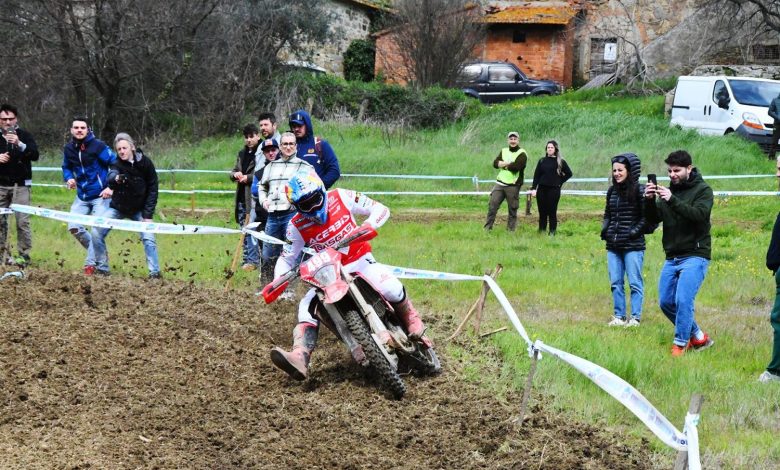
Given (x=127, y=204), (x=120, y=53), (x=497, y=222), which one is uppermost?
(x=120, y=53)

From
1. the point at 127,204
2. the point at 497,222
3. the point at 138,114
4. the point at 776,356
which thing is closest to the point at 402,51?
the point at 138,114

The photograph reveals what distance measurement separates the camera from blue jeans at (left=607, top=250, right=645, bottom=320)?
10.5 meters

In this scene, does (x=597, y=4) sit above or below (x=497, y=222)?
above

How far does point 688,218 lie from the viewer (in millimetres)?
9055

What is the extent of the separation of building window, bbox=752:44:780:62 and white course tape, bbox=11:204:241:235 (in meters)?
31.6

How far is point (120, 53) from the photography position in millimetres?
29266

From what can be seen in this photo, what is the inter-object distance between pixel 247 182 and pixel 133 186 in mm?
1453

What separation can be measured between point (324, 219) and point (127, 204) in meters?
5.62

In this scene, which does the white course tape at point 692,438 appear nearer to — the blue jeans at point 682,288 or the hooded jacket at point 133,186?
the blue jeans at point 682,288

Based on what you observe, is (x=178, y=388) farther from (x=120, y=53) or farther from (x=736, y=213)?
(x=120, y=53)

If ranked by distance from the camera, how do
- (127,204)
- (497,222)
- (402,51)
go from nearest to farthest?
(127,204)
(497,222)
(402,51)

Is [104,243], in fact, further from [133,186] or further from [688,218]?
[688,218]

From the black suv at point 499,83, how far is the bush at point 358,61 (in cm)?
570

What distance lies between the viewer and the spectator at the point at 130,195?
1267 centimetres
